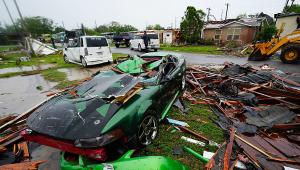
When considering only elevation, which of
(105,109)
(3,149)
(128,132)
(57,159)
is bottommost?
(57,159)

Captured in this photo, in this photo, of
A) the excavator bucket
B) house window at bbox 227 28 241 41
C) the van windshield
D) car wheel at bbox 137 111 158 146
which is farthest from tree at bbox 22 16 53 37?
car wheel at bbox 137 111 158 146

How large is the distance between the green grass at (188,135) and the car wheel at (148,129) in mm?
167

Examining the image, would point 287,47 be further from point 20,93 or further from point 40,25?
point 40,25

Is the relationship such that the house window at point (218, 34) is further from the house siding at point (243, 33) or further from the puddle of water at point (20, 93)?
the puddle of water at point (20, 93)

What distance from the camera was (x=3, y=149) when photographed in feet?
10.6

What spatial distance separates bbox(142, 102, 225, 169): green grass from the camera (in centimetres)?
320

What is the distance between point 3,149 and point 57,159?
104 cm

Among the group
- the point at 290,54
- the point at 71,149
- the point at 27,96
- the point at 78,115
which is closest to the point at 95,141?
the point at 71,149

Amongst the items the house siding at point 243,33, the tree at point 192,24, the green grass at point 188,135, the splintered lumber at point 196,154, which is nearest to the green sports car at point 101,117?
the green grass at point 188,135

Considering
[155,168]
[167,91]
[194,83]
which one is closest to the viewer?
[155,168]

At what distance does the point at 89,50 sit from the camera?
11.1m

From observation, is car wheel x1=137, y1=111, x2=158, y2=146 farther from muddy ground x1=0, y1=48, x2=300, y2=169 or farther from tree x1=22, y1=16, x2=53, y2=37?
tree x1=22, y1=16, x2=53, y2=37

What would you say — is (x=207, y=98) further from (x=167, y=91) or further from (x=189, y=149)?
(x=189, y=149)

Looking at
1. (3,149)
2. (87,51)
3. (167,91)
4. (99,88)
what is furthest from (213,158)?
(87,51)
